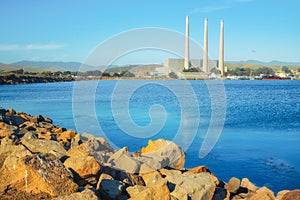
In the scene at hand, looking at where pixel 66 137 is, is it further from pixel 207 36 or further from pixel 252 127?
pixel 207 36

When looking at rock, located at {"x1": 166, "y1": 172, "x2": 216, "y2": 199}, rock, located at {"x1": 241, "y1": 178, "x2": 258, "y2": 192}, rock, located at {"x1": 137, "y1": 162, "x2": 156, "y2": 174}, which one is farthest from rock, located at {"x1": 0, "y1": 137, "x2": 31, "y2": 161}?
rock, located at {"x1": 241, "y1": 178, "x2": 258, "y2": 192}

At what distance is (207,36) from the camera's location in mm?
89438

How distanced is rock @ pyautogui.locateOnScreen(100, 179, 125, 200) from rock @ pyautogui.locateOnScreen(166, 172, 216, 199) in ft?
2.71

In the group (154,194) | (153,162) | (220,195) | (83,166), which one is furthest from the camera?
(153,162)

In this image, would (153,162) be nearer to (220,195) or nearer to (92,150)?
(92,150)

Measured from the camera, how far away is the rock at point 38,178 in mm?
4391

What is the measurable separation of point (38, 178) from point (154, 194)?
1.47 metres

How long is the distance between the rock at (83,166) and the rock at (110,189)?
23 centimetres

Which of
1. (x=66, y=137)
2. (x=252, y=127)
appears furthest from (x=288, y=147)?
(x=66, y=137)

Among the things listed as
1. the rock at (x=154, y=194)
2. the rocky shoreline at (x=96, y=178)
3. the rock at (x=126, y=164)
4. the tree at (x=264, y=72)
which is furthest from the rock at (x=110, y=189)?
the tree at (x=264, y=72)

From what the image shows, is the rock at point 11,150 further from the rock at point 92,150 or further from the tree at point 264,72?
the tree at point 264,72

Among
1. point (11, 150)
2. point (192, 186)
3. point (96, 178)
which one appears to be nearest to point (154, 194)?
point (192, 186)

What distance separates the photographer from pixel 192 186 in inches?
216

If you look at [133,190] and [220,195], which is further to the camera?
[220,195]
